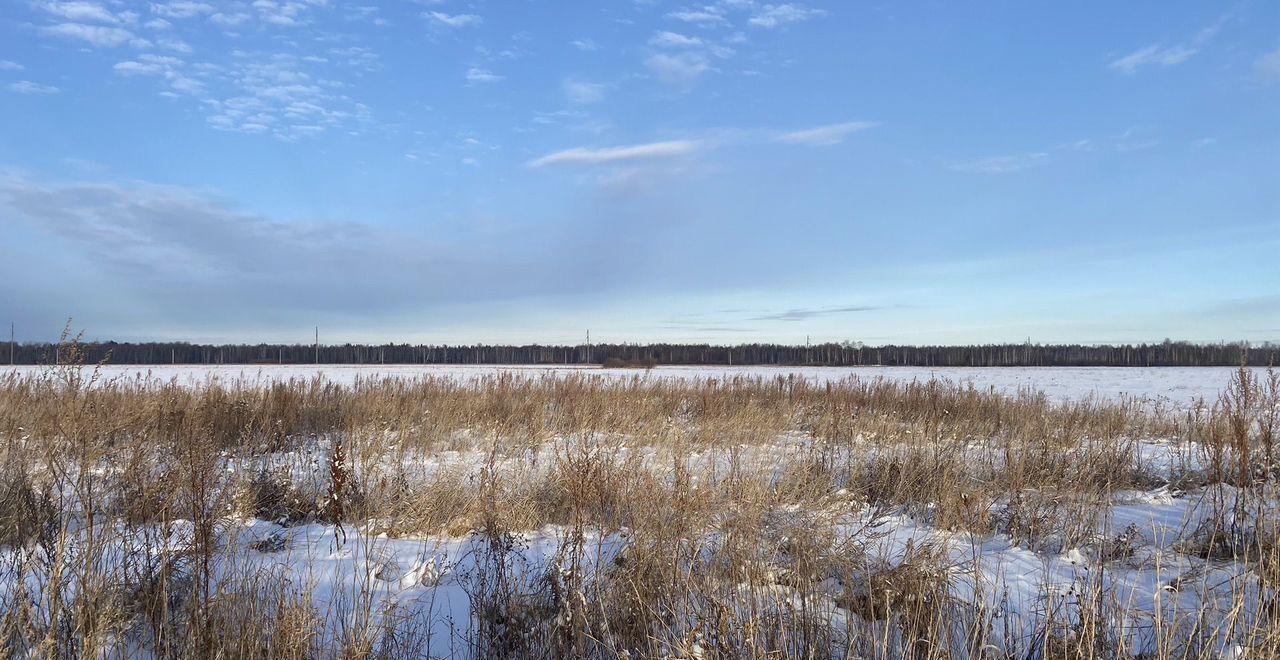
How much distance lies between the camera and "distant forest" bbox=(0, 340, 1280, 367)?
62062mm

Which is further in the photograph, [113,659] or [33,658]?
[113,659]

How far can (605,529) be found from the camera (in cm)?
451

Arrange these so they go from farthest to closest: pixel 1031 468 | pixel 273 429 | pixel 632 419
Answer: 1. pixel 632 419
2. pixel 273 429
3. pixel 1031 468

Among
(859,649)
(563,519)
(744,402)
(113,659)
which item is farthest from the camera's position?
(744,402)

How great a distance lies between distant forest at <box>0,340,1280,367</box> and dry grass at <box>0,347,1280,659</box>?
50672 millimetres

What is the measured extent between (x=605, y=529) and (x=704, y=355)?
6992cm

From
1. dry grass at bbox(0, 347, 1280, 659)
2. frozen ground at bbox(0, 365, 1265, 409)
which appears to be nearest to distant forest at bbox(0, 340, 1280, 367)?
frozen ground at bbox(0, 365, 1265, 409)

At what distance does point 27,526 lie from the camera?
171 inches

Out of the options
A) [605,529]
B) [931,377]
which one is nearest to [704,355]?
[931,377]

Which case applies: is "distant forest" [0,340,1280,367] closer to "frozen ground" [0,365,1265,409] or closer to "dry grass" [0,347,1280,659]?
"frozen ground" [0,365,1265,409]

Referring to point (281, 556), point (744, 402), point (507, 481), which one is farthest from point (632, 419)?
point (281, 556)

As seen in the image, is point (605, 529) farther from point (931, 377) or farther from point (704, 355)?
point (704, 355)

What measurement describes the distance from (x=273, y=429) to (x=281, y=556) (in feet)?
17.1

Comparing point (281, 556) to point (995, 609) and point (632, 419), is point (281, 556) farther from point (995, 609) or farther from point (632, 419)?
point (632, 419)
